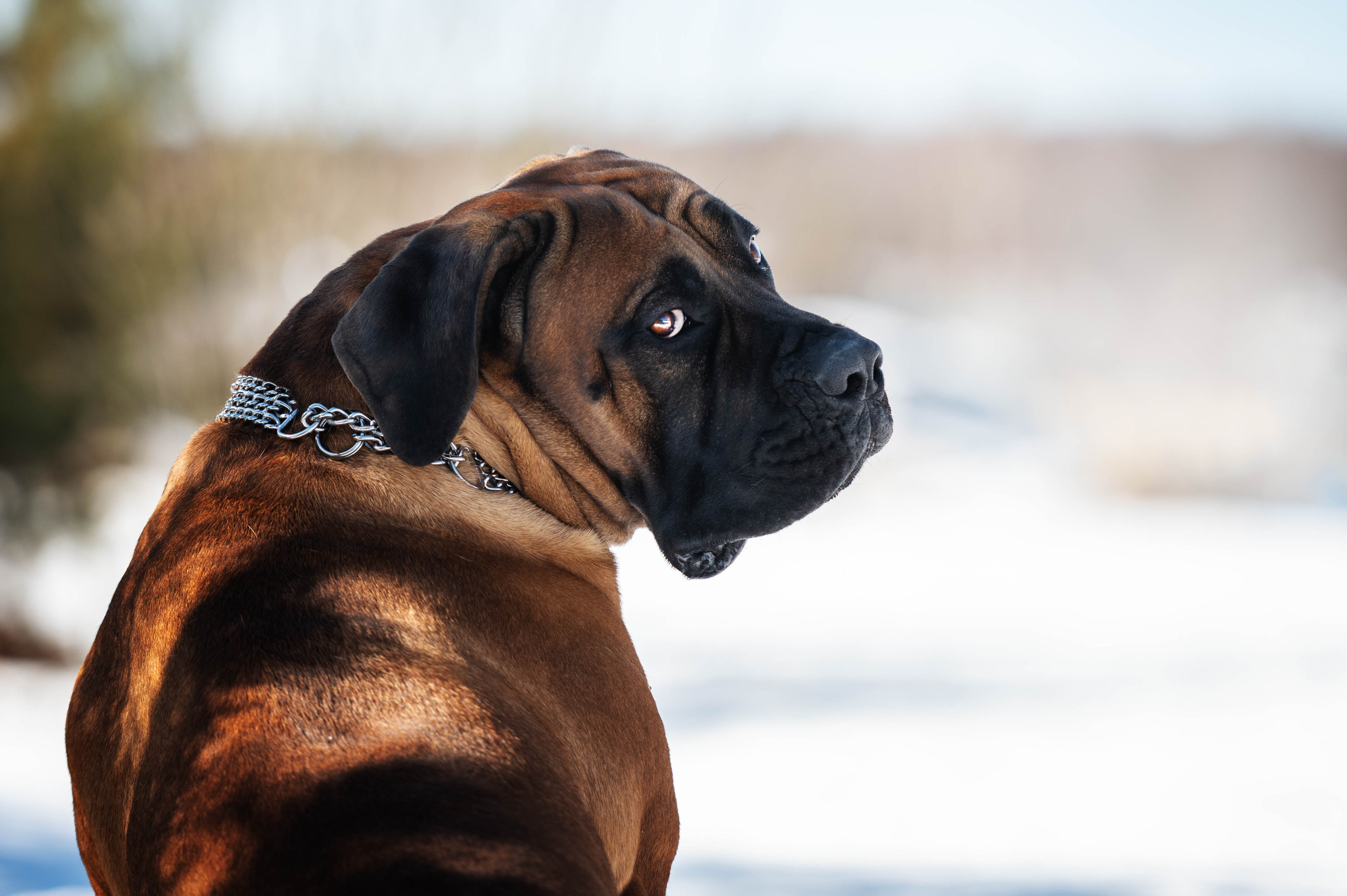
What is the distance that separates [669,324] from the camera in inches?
99.8

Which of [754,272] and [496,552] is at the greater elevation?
[754,272]

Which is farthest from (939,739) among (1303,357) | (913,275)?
(913,275)

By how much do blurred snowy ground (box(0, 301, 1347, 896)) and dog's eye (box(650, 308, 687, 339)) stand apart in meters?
2.89

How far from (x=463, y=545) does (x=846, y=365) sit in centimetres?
92

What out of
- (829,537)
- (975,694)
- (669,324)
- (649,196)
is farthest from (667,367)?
(829,537)

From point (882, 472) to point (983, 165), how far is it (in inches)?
414

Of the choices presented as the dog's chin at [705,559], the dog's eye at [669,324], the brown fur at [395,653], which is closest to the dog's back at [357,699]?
the brown fur at [395,653]

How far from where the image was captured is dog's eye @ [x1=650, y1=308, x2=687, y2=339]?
252cm

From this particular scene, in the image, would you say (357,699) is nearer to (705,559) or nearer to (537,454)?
(537,454)

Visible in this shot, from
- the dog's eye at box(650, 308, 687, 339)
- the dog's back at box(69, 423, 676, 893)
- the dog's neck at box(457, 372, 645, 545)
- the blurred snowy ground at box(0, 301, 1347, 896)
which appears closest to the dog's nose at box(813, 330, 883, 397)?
the dog's eye at box(650, 308, 687, 339)

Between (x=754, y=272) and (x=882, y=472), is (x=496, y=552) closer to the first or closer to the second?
(x=754, y=272)

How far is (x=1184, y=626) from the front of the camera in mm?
8828

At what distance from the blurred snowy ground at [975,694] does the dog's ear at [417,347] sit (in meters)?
3.09

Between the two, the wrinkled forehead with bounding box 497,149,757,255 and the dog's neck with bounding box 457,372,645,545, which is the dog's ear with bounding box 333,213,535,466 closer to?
the dog's neck with bounding box 457,372,645,545
